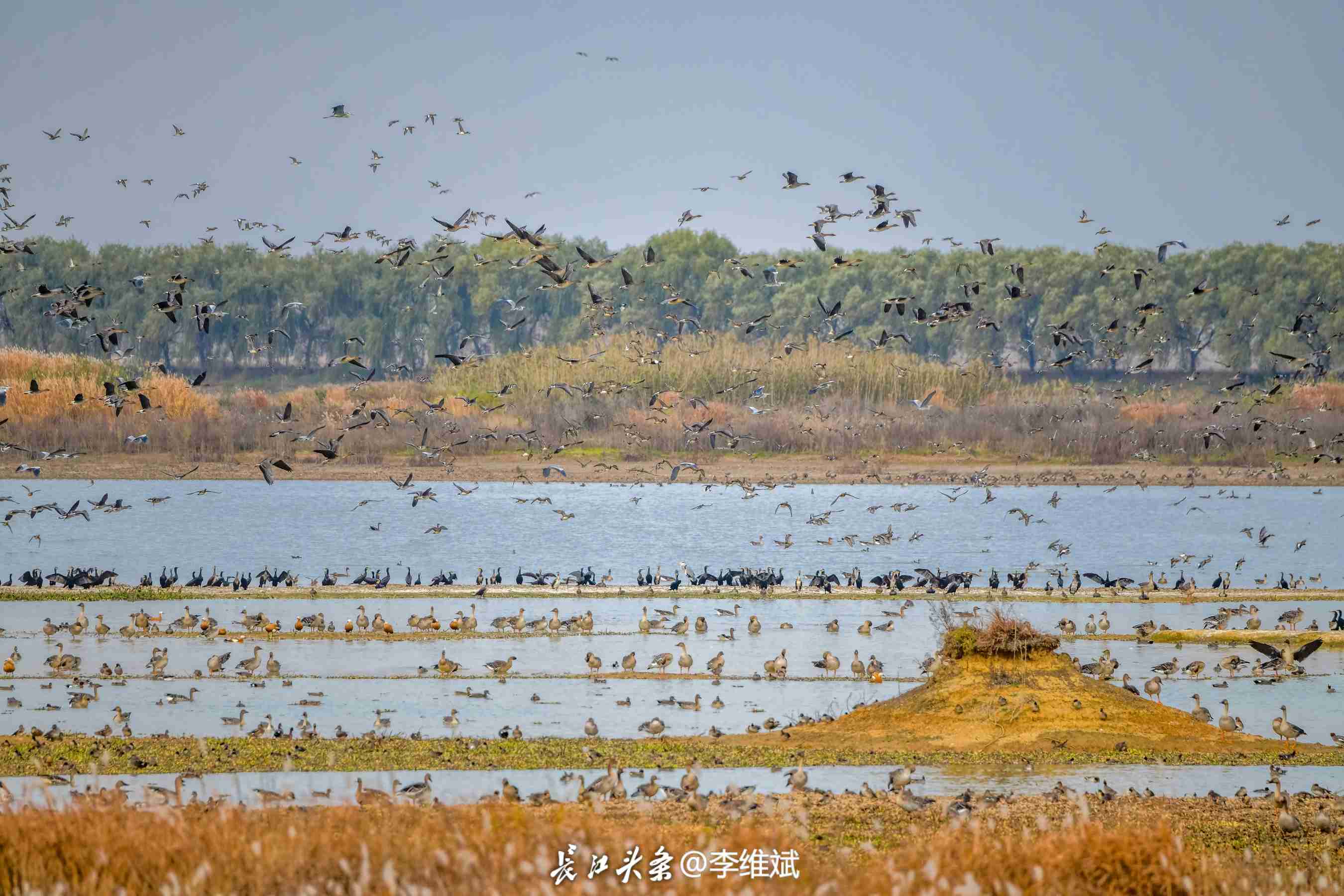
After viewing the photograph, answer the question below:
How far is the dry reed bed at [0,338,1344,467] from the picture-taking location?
75125 millimetres

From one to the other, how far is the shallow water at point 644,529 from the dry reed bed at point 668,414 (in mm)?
2384

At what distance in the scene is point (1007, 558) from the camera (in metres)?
52.4

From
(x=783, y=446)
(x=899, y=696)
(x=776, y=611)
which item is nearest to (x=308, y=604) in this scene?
(x=776, y=611)

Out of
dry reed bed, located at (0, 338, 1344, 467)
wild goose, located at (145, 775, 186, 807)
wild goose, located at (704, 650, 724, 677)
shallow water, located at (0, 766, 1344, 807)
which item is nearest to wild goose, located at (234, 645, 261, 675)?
wild goose, located at (704, 650, 724, 677)

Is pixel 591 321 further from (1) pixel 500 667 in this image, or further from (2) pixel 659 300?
(2) pixel 659 300

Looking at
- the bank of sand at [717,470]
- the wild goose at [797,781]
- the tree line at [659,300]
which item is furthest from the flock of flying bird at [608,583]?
the tree line at [659,300]

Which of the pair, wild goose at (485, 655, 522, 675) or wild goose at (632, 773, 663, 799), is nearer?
wild goose at (632, 773, 663, 799)

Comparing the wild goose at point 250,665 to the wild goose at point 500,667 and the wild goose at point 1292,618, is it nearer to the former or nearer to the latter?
the wild goose at point 500,667

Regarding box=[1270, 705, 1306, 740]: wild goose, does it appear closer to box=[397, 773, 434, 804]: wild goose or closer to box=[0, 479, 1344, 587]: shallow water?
box=[397, 773, 434, 804]: wild goose

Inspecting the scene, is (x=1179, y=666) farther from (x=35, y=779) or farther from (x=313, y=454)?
(x=313, y=454)

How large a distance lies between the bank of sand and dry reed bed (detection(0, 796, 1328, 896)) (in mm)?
55603

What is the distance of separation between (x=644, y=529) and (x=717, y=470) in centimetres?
1363

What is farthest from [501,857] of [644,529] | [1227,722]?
[644,529]

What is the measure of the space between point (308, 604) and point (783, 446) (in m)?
40.5
